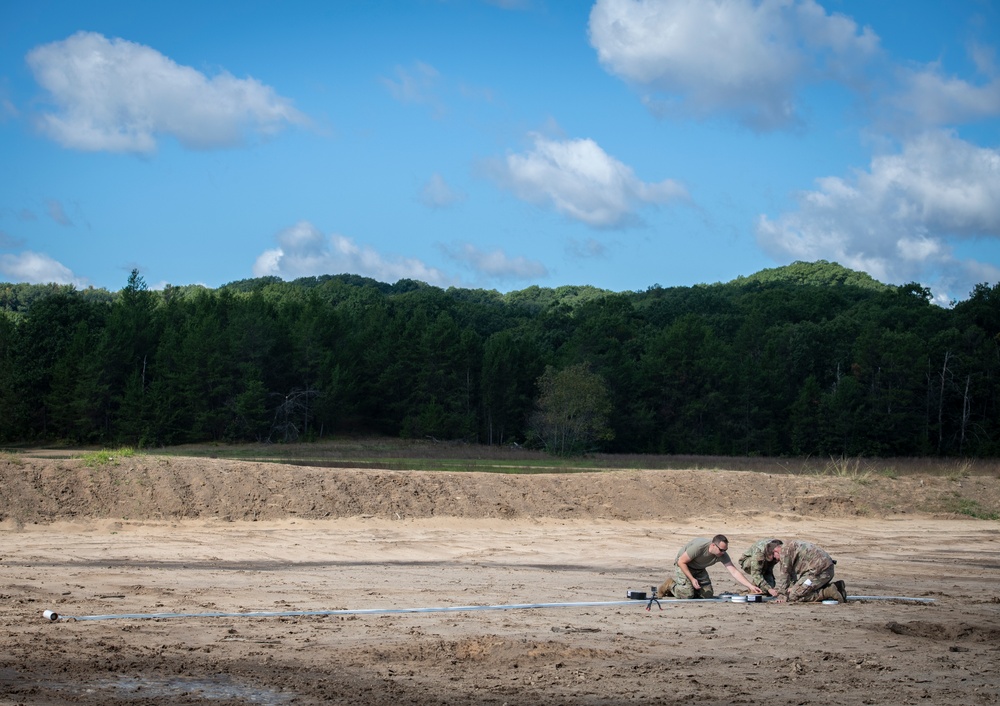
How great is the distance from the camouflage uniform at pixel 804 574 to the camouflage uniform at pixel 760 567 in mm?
225

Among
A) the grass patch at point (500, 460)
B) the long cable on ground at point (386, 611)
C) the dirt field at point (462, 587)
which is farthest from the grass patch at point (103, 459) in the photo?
the grass patch at point (500, 460)

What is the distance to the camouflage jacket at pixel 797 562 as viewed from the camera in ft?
48.3

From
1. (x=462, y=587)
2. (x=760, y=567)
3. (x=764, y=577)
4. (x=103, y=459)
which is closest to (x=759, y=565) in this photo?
(x=760, y=567)

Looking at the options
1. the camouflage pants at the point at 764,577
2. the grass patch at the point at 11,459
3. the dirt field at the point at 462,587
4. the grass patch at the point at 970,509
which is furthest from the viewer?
the grass patch at the point at 970,509

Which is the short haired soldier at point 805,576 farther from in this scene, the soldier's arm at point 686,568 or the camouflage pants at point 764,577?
the soldier's arm at point 686,568

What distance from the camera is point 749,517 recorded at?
82.8 ft

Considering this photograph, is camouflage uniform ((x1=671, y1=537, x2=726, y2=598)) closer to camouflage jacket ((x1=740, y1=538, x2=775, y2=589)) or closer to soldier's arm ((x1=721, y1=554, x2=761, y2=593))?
soldier's arm ((x1=721, y1=554, x2=761, y2=593))

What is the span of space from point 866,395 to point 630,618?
2861 inches

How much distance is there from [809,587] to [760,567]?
890 millimetres

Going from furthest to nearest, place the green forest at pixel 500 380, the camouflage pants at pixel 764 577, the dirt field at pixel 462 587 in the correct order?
the green forest at pixel 500 380
the camouflage pants at pixel 764 577
the dirt field at pixel 462 587

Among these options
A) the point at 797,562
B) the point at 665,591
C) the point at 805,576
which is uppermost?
the point at 797,562

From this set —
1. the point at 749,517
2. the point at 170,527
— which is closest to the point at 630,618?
the point at 170,527

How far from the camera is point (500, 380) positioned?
8494 centimetres

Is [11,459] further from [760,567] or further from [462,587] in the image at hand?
[760,567]
